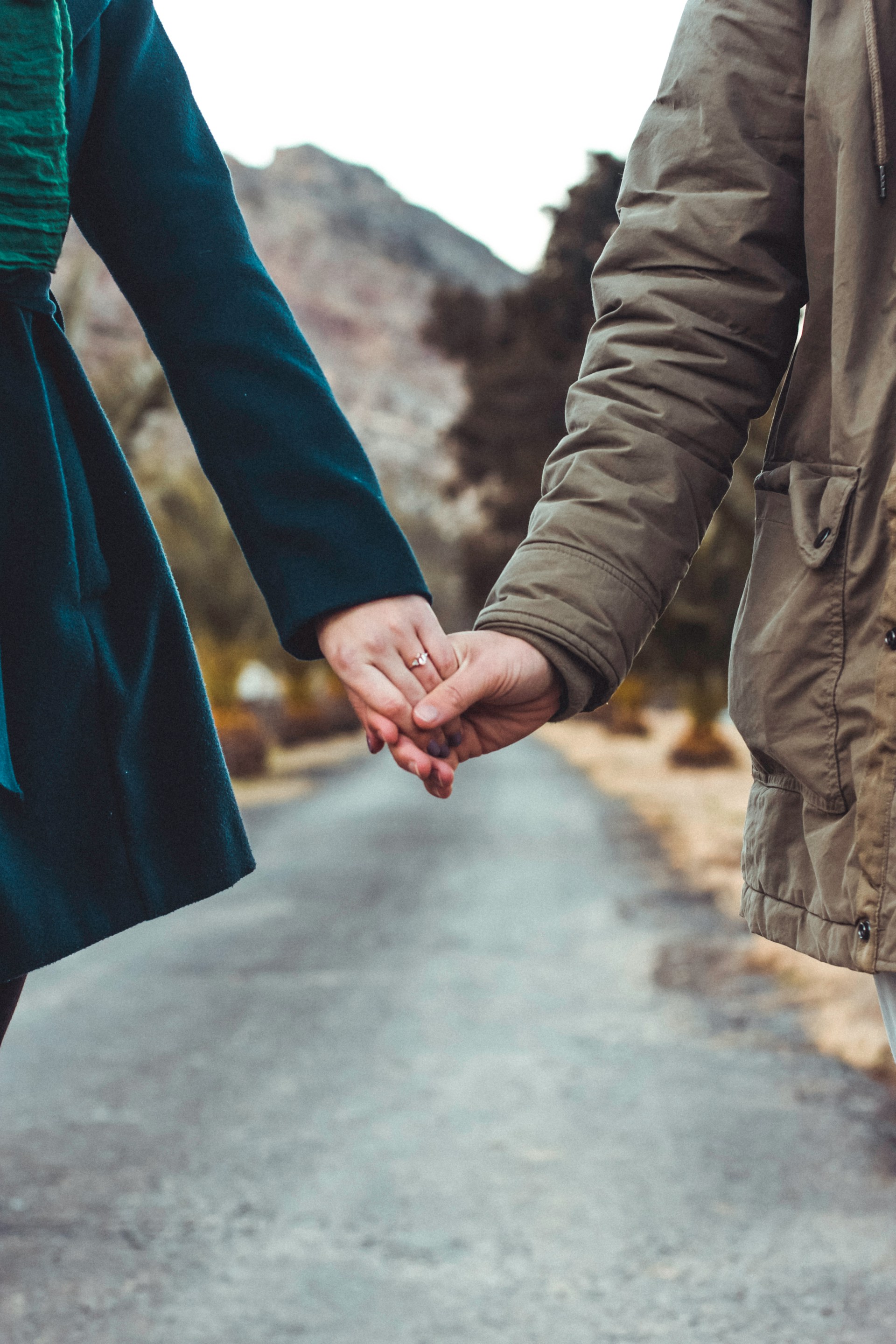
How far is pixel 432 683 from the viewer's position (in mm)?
1770

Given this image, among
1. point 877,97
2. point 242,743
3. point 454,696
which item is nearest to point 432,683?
point 454,696

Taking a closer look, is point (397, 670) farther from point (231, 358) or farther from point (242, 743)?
point (242, 743)

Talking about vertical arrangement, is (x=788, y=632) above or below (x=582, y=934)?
above

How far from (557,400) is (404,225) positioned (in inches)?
4682

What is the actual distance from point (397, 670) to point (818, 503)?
21.0 inches

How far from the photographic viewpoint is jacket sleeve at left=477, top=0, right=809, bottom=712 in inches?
68.0

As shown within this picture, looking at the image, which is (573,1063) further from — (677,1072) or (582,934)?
(582,934)

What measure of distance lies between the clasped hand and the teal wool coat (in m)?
0.04

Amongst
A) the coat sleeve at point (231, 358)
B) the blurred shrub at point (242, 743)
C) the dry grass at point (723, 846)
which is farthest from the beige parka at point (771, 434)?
the blurred shrub at point (242, 743)

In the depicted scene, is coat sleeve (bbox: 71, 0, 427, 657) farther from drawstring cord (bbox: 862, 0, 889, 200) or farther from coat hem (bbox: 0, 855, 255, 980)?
drawstring cord (bbox: 862, 0, 889, 200)

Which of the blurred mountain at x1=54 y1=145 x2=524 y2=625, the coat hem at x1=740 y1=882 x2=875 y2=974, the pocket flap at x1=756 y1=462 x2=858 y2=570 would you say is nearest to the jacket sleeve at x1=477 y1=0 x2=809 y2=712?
the pocket flap at x1=756 y1=462 x2=858 y2=570

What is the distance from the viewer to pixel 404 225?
131 meters

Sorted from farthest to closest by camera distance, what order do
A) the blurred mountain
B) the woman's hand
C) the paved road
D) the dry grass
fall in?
the blurred mountain, the dry grass, the paved road, the woman's hand

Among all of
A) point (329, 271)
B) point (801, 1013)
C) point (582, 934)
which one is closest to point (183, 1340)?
point (801, 1013)
